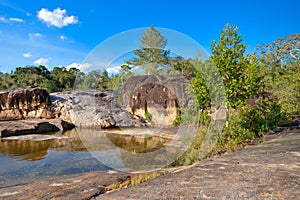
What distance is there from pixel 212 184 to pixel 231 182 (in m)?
0.27

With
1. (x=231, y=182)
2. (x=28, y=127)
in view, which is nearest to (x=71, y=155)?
(x=28, y=127)

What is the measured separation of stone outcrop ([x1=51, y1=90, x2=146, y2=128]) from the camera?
1695 cm

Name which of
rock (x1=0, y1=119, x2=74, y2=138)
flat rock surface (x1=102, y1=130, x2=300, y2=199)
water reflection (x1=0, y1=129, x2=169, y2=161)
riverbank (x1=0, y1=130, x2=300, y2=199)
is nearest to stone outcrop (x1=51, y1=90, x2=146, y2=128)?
rock (x1=0, y1=119, x2=74, y2=138)

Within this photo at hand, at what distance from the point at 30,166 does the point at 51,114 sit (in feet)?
37.1

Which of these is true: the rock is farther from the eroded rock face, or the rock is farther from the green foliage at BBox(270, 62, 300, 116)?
the green foliage at BBox(270, 62, 300, 116)

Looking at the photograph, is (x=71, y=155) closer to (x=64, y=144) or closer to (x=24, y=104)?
(x=64, y=144)

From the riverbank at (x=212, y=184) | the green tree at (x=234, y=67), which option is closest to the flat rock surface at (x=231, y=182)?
the riverbank at (x=212, y=184)

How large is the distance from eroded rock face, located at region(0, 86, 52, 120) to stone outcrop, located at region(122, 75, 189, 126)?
19.6 feet

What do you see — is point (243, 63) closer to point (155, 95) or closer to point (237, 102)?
point (237, 102)

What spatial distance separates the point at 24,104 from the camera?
18.1m

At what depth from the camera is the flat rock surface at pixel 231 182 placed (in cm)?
311

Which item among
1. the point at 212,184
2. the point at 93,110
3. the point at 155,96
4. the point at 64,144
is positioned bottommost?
the point at 64,144

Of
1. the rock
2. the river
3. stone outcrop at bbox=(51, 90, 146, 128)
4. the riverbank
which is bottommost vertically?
the river

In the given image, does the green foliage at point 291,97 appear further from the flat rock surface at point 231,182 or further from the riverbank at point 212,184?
the flat rock surface at point 231,182
